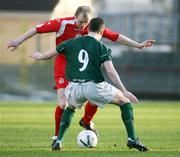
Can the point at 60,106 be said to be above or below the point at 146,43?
below

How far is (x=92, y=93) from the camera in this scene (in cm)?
1105

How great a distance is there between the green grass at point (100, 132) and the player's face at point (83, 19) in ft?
5.70

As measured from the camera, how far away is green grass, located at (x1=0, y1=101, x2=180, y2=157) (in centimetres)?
1098

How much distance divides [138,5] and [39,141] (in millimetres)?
27805

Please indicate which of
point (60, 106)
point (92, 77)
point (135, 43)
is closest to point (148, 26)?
point (135, 43)

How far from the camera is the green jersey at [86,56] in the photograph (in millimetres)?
11023

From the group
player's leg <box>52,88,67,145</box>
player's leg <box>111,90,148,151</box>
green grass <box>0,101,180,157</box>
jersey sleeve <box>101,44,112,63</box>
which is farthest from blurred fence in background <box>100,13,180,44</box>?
jersey sleeve <box>101,44,112,63</box>

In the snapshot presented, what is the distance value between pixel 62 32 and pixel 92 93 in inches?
59.3

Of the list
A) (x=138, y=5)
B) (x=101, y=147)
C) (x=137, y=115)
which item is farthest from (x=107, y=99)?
(x=138, y=5)

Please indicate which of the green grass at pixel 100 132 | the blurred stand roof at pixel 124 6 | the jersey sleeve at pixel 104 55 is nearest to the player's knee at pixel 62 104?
the green grass at pixel 100 132

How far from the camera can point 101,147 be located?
1186cm

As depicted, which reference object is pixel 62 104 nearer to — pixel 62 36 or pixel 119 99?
pixel 62 36

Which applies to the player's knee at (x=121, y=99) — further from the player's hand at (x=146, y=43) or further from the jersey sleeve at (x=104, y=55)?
the player's hand at (x=146, y=43)

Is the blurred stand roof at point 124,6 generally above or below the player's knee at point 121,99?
below
